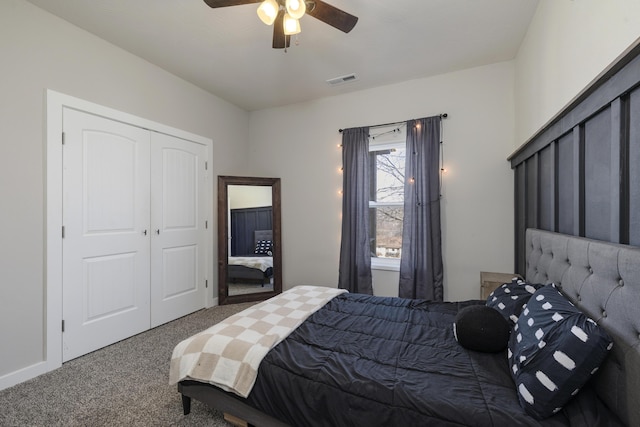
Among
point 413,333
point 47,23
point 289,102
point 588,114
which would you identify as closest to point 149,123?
point 47,23

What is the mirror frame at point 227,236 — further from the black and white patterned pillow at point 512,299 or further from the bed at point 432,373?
the black and white patterned pillow at point 512,299

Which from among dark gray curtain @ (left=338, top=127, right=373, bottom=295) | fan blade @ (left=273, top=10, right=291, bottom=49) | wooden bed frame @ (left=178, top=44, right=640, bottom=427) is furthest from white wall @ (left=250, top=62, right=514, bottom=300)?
fan blade @ (left=273, top=10, right=291, bottom=49)

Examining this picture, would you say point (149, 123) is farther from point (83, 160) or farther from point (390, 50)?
point (390, 50)

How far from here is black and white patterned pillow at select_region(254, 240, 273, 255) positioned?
12.6 feet

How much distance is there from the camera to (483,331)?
1432mm

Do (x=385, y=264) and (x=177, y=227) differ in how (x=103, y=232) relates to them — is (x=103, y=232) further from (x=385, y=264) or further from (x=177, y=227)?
(x=385, y=264)

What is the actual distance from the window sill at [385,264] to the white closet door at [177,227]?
215cm

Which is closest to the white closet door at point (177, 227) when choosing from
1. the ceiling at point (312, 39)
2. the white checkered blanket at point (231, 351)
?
the ceiling at point (312, 39)

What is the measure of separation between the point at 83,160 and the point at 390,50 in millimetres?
2928

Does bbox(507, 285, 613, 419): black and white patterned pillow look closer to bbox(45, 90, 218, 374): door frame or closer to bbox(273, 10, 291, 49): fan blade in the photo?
bbox(273, 10, 291, 49): fan blade

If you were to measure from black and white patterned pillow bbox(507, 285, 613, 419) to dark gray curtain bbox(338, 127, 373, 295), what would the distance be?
7.22 ft

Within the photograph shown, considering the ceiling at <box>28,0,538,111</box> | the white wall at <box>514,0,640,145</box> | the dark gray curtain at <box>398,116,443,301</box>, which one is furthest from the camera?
the dark gray curtain at <box>398,116,443,301</box>

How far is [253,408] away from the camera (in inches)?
54.9

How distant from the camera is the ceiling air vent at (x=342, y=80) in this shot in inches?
123
